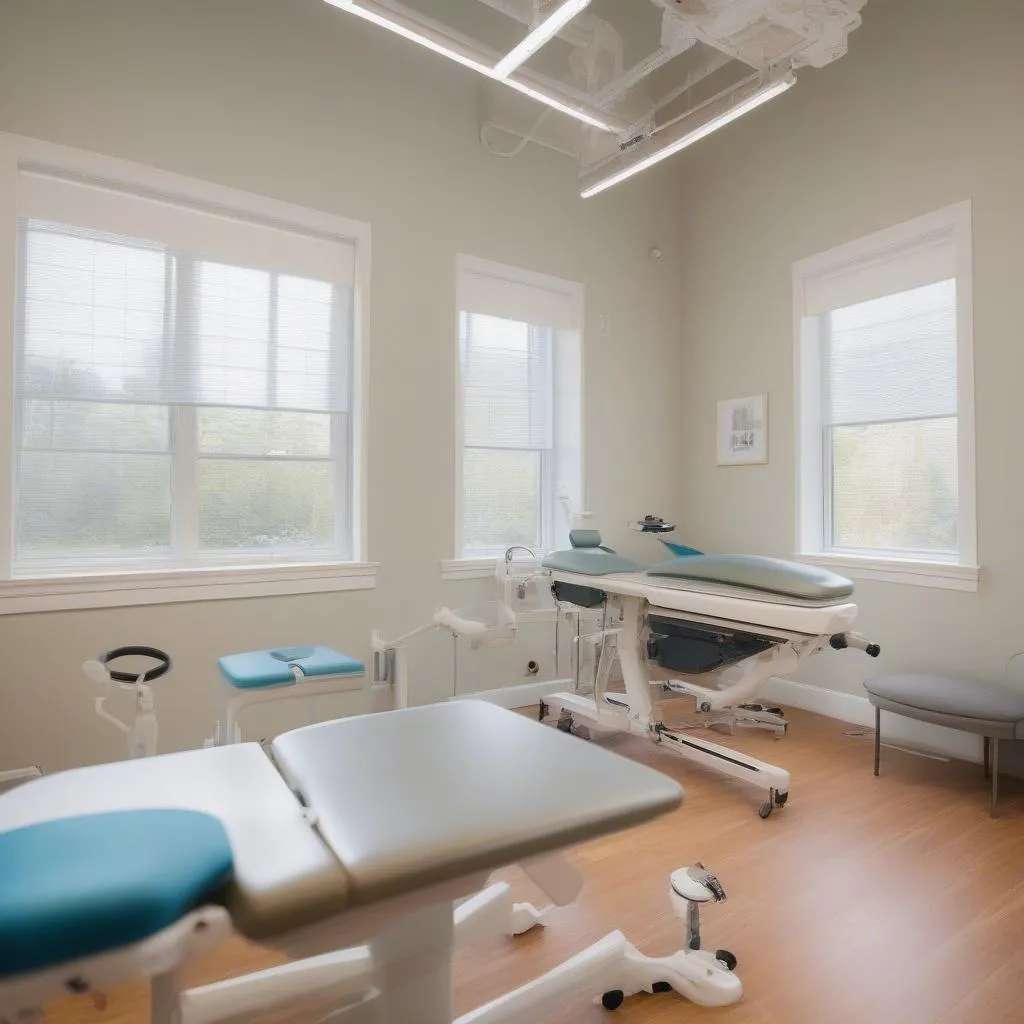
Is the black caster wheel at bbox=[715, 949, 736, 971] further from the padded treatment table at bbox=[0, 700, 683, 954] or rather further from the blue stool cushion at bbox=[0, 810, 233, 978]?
the blue stool cushion at bbox=[0, 810, 233, 978]

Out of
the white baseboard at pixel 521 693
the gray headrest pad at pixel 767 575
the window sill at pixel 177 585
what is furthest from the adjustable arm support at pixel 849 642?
the window sill at pixel 177 585

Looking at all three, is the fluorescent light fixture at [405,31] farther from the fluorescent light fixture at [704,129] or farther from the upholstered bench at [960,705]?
the upholstered bench at [960,705]

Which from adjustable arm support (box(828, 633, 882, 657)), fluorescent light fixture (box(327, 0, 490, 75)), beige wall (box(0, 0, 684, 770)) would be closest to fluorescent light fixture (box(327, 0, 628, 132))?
fluorescent light fixture (box(327, 0, 490, 75))

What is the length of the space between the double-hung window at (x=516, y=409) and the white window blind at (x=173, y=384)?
0.73m

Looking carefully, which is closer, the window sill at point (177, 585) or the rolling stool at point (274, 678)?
the rolling stool at point (274, 678)

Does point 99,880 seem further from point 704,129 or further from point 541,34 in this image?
point 704,129

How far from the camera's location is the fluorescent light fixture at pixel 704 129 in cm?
296

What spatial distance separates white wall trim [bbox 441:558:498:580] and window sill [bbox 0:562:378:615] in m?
0.41

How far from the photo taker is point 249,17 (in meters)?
3.07

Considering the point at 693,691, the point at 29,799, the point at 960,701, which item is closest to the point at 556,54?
the point at 693,691

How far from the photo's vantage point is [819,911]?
1.93 metres

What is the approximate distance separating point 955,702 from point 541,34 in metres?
2.96

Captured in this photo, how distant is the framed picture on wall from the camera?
417cm

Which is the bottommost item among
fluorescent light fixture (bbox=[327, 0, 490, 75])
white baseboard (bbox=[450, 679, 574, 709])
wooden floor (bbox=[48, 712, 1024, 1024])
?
wooden floor (bbox=[48, 712, 1024, 1024])
